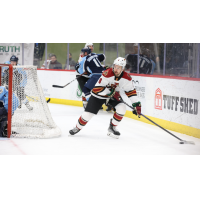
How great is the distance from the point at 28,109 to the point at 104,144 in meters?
1.16

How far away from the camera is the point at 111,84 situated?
3793mm

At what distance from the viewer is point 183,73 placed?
19.5ft

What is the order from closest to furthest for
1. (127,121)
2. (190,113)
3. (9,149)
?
(9,149), (190,113), (127,121)

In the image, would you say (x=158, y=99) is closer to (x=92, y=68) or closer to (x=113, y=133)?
(x=113, y=133)

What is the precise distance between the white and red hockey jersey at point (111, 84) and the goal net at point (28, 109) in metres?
0.70

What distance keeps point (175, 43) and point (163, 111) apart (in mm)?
2057

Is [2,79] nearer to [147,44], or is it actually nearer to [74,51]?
[147,44]

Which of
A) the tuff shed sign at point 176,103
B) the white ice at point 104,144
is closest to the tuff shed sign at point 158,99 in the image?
the tuff shed sign at point 176,103

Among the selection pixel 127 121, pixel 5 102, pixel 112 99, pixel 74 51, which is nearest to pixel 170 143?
pixel 112 99

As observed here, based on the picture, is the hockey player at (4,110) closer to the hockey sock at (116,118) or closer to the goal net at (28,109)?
the goal net at (28,109)

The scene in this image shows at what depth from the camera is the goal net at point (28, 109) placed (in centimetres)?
398

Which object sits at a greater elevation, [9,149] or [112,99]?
[112,99]

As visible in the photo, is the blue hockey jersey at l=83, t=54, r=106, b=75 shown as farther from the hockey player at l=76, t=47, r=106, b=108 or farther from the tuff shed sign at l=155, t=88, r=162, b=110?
the tuff shed sign at l=155, t=88, r=162, b=110

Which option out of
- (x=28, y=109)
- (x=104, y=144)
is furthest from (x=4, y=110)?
(x=104, y=144)
